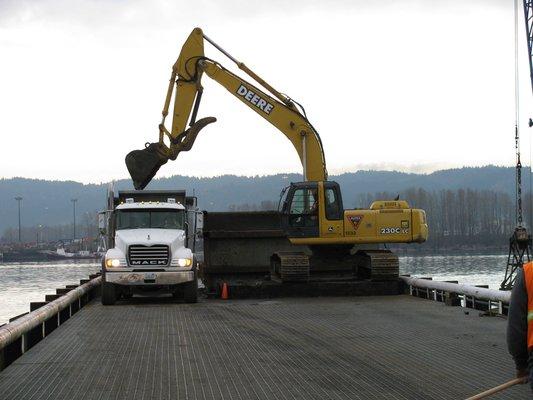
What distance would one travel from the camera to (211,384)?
995cm

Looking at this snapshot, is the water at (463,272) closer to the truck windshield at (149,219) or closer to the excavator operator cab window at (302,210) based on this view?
the excavator operator cab window at (302,210)

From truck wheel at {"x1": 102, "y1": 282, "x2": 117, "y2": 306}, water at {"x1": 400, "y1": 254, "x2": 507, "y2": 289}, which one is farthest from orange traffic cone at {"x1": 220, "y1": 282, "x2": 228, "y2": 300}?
water at {"x1": 400, "y1": 254, "x2": 507, "y2": 289}

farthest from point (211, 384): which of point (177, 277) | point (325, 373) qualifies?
point (177, 277)

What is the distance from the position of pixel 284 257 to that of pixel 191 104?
609 cm

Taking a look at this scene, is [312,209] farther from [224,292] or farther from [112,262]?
[112,262]

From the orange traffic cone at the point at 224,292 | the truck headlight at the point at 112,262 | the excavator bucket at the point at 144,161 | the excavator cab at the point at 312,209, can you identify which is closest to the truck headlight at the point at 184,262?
the orange traffic cone at the point at 224,292

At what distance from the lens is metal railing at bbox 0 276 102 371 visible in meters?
11.7

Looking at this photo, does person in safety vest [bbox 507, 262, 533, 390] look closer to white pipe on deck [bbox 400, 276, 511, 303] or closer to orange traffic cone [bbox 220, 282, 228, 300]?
white pipe on deck [bbox 400, 276, 511, 303]

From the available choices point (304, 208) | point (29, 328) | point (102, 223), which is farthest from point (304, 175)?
point (29, 328)

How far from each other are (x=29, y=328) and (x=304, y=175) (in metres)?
14.3

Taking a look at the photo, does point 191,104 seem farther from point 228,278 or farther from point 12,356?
point 12,356

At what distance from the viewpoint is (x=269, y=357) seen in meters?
12.0

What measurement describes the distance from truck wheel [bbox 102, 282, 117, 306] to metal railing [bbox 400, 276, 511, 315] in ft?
25.3

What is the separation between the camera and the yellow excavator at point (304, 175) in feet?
79.2
